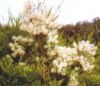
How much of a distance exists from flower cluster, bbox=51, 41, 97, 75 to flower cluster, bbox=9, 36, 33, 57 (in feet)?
1.67

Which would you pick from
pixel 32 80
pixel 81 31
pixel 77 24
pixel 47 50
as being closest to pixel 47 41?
pixel 47 50

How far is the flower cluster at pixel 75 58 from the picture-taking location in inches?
252

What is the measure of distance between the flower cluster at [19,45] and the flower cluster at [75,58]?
20.1 inches

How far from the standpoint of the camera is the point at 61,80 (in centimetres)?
637

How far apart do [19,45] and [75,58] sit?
88cm

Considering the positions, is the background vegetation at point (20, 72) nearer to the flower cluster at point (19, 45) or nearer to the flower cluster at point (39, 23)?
the flower cluster at point (19, 45)

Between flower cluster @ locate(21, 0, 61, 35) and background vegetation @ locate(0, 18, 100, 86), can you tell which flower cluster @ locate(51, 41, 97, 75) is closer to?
background vegetation @ locate(0, 18, 100, 86)

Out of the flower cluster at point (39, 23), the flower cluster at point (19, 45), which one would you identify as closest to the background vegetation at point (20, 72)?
the flower cluster at point (19, 45)

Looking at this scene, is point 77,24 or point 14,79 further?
point 77,24

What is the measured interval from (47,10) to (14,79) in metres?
1.07

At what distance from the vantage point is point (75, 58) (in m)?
6.42

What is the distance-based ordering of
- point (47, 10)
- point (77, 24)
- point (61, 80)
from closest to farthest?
point (61, 80) → point (47, 10) → point (77, 24)

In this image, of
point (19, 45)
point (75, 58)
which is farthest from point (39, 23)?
point (75, 58)

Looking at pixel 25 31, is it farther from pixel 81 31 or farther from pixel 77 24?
pixel 77 24
